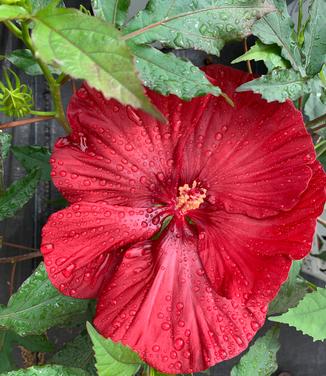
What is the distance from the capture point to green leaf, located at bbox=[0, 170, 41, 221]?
749 millimetres

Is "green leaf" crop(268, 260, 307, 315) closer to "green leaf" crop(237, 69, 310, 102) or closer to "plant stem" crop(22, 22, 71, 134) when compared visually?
"green leaf" crop(237, 69, 310, 102)

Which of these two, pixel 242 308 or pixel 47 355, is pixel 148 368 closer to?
pixel 242 308

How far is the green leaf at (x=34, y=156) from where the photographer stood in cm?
80

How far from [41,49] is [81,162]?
7.4 inches

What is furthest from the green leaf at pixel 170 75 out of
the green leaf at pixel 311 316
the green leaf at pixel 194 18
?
the green leaf at pixel 311 316

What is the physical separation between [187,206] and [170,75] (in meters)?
0.18

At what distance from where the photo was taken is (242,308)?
59cm

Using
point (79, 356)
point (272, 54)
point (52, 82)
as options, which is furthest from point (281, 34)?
point (79, 356)

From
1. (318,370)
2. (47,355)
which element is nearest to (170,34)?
(47,355)

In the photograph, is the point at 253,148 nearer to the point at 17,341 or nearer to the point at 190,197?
the point at 190,197

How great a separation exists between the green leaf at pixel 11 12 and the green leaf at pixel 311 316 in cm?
41

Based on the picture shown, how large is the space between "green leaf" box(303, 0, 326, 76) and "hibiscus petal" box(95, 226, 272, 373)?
23cm

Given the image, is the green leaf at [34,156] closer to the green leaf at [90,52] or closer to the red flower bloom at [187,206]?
the red flower bloom at [187,206]

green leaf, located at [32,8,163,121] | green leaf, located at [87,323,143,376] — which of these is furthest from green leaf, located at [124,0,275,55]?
green leaf, located at [87,323,143,376]
